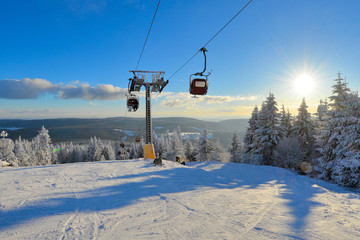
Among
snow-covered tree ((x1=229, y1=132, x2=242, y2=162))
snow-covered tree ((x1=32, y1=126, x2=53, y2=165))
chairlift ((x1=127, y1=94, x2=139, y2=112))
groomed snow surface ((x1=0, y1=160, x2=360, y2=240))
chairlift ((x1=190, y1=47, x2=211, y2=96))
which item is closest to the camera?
groomed snow surface ((x1=0, y1=160, x2=360, y2=240))

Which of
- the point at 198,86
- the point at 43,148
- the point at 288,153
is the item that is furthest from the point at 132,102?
the point at 43,148

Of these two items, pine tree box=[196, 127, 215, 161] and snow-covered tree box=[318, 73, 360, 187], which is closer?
snow-covered tree box=[318, 73, 360, 187]

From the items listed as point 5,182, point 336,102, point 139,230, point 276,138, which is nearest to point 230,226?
point 139,230

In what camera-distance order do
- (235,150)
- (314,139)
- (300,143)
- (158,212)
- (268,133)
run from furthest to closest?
1. (235,150)
2. (314,139)
3. (300,143)
4. (268,133)
5. (158,212)

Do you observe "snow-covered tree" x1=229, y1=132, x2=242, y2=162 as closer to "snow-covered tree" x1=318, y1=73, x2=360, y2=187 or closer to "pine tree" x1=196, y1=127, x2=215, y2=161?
"pine tree" x1=196, y1=127, x2=215, y2=161

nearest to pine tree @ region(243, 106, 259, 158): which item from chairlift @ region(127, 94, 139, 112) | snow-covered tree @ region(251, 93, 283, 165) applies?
snow-covered tree @ region(251, 93, 283, 165)

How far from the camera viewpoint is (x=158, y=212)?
584 cm

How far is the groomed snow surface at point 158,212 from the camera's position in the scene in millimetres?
4629

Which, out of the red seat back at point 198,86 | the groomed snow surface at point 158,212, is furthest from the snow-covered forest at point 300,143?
the groomed snow surface at point 158,212

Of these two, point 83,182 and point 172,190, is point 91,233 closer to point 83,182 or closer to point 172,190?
point 172,190

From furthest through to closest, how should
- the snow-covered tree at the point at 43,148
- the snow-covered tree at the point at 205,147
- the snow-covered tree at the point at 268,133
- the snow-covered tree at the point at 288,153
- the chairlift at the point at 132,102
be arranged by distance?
the snow-covered tree at the point at 43,148
the snow-covered tree at the point at 205,147
the snow-covered tree at the point at 288,153
the snow-covered tree at the point at 268,133
the chairlift at the point at 132,102

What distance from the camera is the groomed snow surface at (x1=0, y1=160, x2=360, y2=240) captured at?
463 centimetres

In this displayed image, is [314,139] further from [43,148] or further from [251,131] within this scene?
[43,148]

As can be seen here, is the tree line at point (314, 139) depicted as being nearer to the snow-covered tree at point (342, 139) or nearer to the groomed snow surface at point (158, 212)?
the snow-covered tree at point (342, 139)
